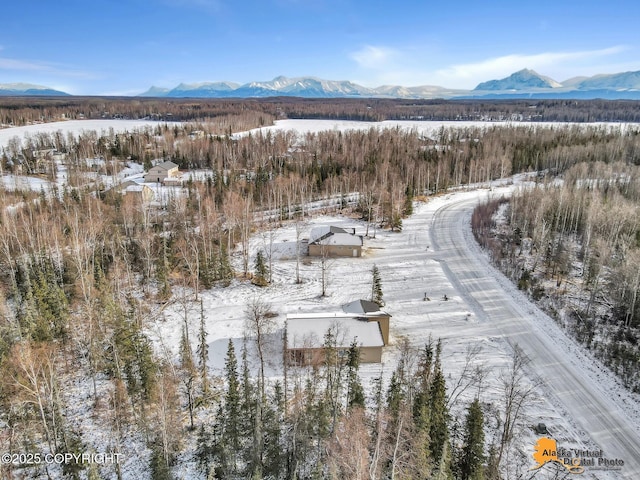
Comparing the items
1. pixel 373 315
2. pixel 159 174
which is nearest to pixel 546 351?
pixel 373 315

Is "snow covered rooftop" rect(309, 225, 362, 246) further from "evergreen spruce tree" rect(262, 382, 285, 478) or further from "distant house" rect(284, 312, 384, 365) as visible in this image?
"evergreen spruce tree" rect(262, 382, 285, 478)

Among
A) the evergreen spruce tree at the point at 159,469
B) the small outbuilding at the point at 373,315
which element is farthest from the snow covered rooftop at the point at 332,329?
the evergreen spruce tree at the point at 159,469

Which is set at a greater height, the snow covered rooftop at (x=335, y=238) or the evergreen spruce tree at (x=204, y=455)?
the snow covered rooftop at (x=335, y=238)

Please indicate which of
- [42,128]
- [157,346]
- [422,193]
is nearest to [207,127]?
[42,128]

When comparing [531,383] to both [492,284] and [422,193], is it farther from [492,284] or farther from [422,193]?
[422,193]

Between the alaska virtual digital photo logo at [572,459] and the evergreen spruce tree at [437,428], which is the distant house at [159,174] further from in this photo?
the alaska virtual digital photo logo at [572,459]
